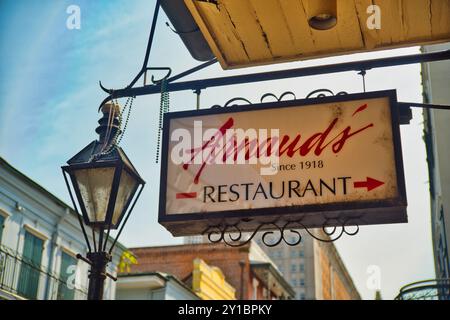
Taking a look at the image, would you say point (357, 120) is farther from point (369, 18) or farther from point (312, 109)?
point (369, 18)

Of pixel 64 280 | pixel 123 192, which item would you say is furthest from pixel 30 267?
pixel 123 192

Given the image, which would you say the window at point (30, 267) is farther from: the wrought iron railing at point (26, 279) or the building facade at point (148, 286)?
the building facade at point (148, 286)

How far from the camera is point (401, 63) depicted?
3.55 meters

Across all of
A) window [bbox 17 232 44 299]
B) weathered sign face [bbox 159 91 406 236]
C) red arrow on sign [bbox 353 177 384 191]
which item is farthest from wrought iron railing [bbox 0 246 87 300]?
red arrow on sign [bbox 353 177 384 191]

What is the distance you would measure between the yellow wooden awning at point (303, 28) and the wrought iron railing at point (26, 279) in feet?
45.0

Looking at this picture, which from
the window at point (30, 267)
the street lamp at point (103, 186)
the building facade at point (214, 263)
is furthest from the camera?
the building facade at point (214, 263)

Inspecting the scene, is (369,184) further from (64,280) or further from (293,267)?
(293,267)

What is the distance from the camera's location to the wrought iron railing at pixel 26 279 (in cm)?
1633

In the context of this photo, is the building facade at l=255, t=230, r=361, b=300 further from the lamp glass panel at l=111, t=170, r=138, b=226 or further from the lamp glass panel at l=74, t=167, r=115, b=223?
the lamp glass panel at l=74, t=167, r=115, b=223

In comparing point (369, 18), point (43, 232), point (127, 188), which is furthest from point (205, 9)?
point (43, 232)

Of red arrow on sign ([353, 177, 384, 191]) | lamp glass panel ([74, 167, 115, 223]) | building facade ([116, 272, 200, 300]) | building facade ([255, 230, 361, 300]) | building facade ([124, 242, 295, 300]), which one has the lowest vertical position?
red arrow on sign ([353, 177, 384, 191])

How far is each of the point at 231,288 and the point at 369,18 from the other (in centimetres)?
3333

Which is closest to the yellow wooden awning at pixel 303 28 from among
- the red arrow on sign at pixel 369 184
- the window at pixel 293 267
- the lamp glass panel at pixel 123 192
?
the red arrow on sign at pixel 369 184

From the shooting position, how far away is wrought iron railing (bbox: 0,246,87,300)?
1633 cm
